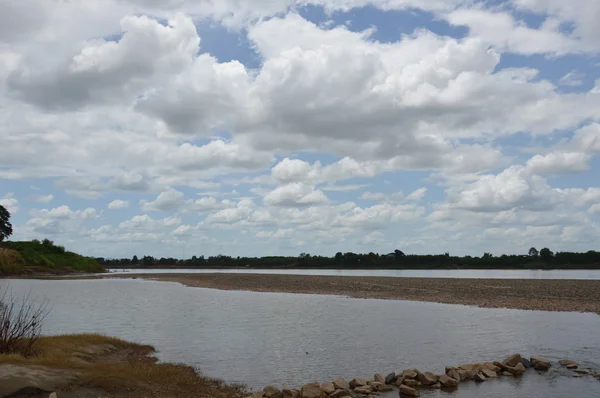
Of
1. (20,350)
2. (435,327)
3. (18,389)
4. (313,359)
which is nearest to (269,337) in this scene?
(313,359)

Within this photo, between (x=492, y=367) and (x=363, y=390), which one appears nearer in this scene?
(x=363, y=390)

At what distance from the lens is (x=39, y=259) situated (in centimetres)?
14500

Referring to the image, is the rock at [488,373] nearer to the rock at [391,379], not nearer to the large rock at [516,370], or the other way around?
the large rock at [516,370]

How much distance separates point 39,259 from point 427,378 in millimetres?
143894

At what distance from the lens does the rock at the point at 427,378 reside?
74.6 ft

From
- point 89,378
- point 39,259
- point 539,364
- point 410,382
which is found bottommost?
point 410,382

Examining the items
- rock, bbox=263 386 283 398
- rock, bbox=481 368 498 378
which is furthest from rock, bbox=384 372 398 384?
rock, bbox=263 386 283 398

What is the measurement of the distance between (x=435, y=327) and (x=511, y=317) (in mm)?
9931

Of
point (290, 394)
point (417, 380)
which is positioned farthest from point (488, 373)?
point (290, 394)

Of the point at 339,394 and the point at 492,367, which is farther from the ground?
the point at 492,367

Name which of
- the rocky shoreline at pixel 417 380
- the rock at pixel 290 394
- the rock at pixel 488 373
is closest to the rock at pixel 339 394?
the rocky shoreline at pixel 417 380

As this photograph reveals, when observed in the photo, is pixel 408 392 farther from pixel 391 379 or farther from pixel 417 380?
pixel 417 380

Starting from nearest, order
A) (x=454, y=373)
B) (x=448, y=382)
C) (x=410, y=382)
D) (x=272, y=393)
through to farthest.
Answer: (x=272, y=393)
(x=410, y=382)
(x=448, y=382)
(x=454, y=373)

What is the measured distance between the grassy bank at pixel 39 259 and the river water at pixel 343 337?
78.7 m
